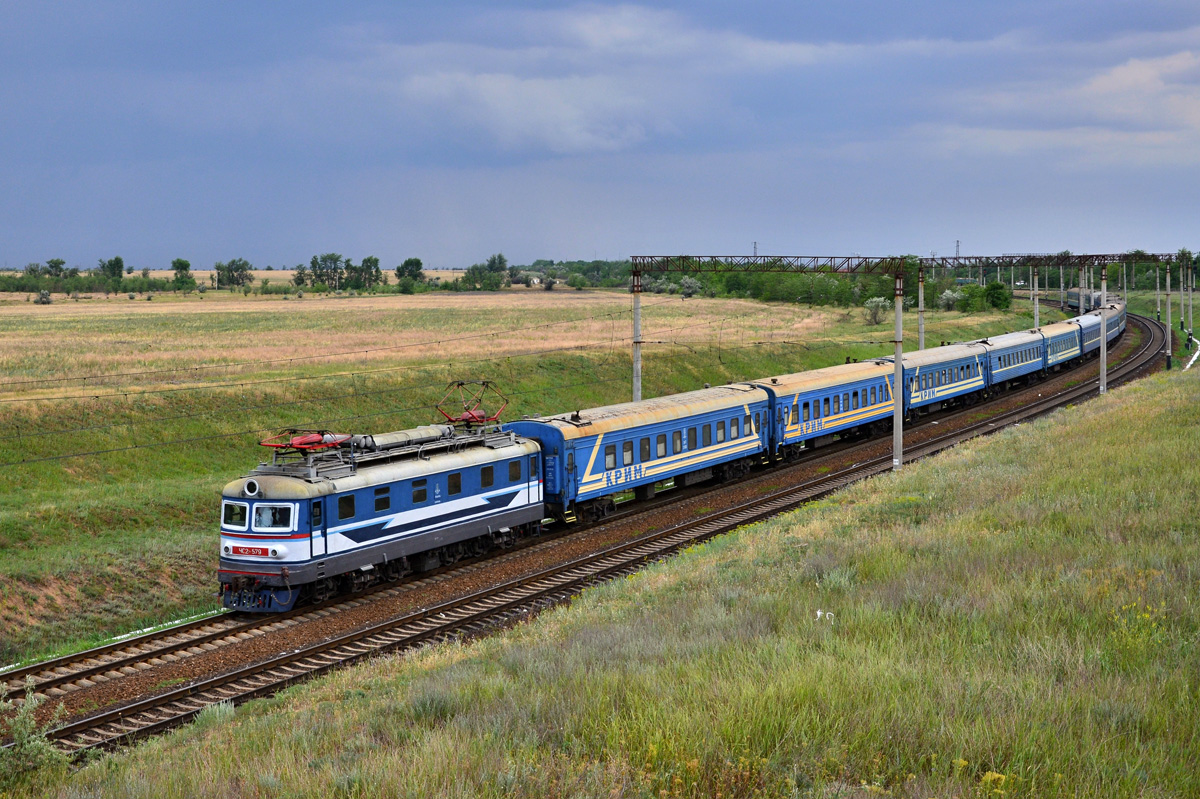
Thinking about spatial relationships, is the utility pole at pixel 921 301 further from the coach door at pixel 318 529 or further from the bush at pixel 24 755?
the bush at pixel 24 755

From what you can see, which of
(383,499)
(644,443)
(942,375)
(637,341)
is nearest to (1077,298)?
A: (942,375)

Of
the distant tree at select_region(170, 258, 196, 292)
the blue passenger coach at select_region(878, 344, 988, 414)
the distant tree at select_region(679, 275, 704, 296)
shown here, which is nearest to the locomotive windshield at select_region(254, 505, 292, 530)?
the blue passenger coach at select_region(878, 344, 988, 414)

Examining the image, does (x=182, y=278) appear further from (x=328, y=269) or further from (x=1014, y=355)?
(x=1014, y=355)

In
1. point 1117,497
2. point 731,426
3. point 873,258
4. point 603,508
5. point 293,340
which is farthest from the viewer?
point 293,340

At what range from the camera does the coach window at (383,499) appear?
74.5ft

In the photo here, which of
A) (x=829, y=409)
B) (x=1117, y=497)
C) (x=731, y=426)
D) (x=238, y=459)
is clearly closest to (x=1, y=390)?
(x=238, y=459)

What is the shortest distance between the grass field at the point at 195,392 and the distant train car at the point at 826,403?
15692 mm

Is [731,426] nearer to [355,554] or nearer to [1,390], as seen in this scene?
[355,554]

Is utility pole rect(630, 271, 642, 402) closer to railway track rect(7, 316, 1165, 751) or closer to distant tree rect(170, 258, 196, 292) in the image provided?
railway track rect(7, 316, 1165, 751)

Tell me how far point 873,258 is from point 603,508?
14803mm

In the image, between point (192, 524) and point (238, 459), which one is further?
→ point (238, 459)

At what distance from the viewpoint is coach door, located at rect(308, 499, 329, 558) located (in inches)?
841

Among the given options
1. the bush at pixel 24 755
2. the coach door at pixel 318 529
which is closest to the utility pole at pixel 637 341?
the coach door at pixel 318 529

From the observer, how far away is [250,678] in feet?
58.4
